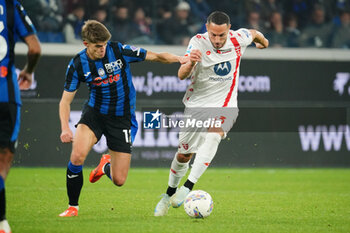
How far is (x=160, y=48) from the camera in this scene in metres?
16.5

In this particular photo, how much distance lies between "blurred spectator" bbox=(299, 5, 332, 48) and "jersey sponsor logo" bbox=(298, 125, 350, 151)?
2.77 meters

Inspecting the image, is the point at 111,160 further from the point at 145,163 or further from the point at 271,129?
the point at 271,129

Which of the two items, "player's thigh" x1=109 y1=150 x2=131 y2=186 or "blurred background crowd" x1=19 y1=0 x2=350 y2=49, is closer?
"player's thigh" x1=109 y1=150 x2=131 y2=186

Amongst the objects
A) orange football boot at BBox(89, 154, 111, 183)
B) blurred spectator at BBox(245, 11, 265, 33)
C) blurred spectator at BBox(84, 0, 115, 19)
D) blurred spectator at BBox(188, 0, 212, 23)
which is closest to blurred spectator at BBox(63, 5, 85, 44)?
blurred spectator at BBox(84, 0, 115, 19)

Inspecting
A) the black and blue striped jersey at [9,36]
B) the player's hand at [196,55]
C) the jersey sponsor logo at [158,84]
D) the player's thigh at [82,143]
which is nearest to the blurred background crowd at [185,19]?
the jersey sponsor logo at [158,84]

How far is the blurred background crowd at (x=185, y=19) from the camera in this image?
1605 cm

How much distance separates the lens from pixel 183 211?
331 inches

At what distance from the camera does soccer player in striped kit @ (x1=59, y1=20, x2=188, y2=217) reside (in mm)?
7223

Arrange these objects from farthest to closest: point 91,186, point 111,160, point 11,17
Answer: point 91,186 → point 111,160 → point 11,17

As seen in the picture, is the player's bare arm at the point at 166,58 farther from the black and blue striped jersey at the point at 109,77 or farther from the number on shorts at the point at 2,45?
the number on shorts at the point at 2,45

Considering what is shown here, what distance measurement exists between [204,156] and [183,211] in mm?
1176

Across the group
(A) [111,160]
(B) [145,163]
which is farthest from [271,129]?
(A) [111,160]

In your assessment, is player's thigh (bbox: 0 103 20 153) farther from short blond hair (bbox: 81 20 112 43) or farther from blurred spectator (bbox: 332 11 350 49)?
blurred spectator (bbox: 332 11 350 49)

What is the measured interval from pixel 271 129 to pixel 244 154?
90 centimetres
